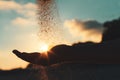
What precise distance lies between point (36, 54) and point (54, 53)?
18cm

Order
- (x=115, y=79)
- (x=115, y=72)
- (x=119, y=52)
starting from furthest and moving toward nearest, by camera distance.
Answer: (x=115, y=72), (x=115, y=79), (x=119, y=52)

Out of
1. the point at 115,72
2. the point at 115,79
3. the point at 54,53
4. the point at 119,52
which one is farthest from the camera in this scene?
the point at 115,72

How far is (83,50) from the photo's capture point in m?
3.35

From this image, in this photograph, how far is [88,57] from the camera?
3.31 metres

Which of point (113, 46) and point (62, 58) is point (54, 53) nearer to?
point (62, 58)

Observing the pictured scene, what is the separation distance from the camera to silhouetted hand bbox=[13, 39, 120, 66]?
3289mm

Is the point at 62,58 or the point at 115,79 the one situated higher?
the point at 115,79

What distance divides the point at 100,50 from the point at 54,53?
375 millimetres

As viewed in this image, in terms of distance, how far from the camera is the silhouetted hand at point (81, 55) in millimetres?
3289

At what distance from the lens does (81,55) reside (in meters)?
3.32

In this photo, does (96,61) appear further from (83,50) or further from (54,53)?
(54,53)

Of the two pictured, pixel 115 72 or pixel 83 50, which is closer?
pixel 83 50

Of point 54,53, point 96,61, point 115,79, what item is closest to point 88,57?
point 96,61

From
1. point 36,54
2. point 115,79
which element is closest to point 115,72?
point 115,79
